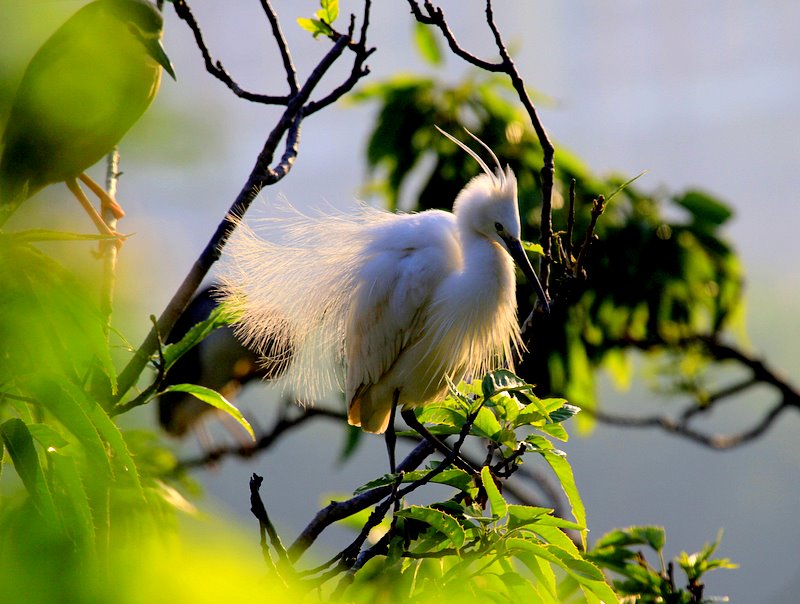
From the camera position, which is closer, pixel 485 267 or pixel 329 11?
pixel 329 11

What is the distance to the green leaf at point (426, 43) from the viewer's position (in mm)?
3749

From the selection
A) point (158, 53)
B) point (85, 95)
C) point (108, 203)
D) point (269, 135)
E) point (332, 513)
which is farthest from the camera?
point (158, 53)

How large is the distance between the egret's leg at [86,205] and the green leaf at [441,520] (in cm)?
94

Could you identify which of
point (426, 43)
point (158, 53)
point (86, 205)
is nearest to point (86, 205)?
point (86, 205)

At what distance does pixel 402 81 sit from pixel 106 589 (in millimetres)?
4071

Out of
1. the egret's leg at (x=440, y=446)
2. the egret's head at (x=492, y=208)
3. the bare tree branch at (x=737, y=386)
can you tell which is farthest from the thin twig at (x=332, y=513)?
the bare tree branch at (x=737, y=386)

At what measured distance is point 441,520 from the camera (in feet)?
3.79

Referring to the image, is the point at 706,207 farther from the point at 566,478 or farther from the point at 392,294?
the point at 566,478

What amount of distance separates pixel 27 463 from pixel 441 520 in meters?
0.59

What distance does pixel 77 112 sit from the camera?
59 cm

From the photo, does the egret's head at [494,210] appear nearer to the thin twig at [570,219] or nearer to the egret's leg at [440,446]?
the egret's leg at [440,446]

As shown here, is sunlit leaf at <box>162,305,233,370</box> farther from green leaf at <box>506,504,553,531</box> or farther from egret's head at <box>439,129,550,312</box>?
egret's head at <box>439,129,550,312</box>

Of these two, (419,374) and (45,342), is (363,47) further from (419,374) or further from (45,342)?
(45,342)

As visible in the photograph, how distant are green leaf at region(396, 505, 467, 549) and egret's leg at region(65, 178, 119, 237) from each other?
940mm
